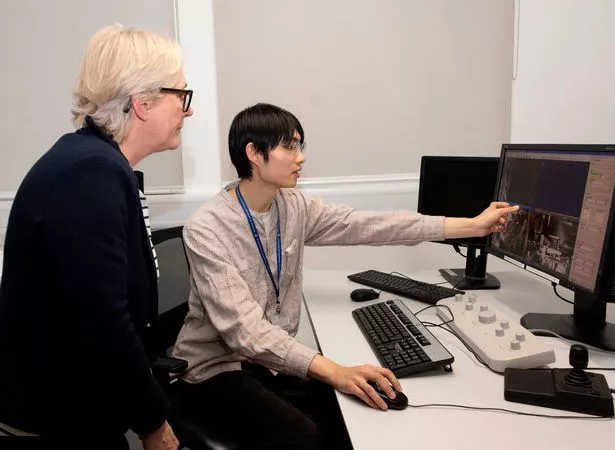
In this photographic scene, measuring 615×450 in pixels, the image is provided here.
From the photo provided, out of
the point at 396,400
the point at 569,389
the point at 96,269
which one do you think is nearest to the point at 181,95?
the point at 96,269

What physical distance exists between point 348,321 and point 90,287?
0.80 m

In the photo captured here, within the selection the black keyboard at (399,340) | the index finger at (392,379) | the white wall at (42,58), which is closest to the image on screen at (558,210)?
the black keyboard at (399,340)

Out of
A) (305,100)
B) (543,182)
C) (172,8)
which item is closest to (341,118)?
(305,100)

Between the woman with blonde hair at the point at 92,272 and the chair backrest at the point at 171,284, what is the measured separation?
35 centimetres

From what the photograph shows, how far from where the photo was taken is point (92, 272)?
922 millimetres

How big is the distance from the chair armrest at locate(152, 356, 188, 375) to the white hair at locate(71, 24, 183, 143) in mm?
579

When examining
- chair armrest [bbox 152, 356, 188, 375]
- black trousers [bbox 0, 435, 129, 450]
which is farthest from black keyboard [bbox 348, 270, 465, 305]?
black trousers [bbox 0, 435, 129, 450]

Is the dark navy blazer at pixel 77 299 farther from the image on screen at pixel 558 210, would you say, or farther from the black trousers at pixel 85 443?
the image on screen at pixel 558 210

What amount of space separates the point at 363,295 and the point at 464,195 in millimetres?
574

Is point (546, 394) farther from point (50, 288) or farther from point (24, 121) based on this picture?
point (24, 121)

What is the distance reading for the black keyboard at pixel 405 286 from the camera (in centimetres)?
168

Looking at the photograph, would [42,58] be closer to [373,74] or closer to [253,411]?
[373,74]

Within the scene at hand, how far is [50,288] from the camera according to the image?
0.98 meters

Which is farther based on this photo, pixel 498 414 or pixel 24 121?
pixel 24 121
